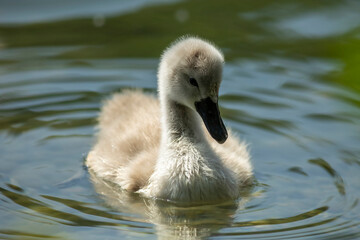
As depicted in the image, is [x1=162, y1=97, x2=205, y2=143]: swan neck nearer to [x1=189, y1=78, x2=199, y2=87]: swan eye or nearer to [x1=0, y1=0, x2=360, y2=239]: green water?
[x1=189, y1=78, x2=199, y2=87]: swan eye

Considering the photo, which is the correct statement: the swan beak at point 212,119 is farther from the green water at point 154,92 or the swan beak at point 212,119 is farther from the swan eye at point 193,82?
the green water at point 154,92

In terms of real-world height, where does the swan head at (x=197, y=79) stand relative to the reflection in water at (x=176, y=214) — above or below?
above

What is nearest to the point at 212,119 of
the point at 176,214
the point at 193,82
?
the point at 193,82

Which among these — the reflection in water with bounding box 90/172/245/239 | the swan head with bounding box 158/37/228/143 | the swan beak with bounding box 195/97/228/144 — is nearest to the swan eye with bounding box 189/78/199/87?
the swan head with bounding box 158/37/228/143

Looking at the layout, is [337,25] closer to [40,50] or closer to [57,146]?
[40,50]

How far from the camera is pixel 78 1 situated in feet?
34.0

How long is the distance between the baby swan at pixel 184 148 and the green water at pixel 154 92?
0.14m

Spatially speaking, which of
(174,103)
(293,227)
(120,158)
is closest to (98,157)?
(120,158)

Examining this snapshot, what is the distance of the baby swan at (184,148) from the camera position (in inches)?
214

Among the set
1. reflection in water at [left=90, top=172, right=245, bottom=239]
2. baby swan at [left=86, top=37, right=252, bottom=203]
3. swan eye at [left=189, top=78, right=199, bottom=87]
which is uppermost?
swan eye at [left=189, top=78, right=199, bottom=87]

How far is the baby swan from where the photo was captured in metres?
5.44

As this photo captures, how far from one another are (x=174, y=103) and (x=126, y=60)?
10.3ft

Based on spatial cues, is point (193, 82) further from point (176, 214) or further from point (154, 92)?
point (154, 92)

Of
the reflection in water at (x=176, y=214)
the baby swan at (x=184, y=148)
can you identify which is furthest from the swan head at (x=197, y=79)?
the reflection in water at (x=176, y=214)
